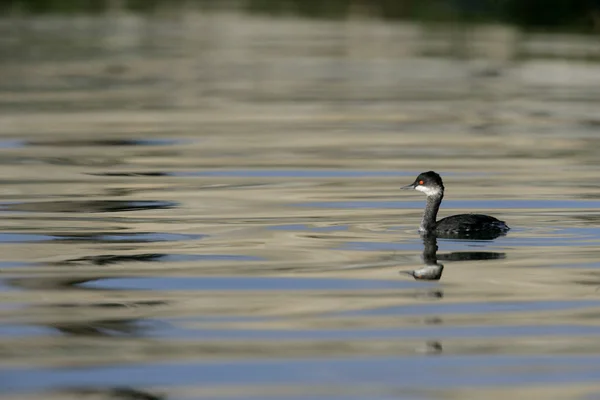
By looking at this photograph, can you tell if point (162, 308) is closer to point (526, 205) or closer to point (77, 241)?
point (77, 241)

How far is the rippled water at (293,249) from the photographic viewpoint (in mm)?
9500

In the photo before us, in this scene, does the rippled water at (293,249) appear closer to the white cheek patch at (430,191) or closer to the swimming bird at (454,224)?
the swimming bird at (454,224)

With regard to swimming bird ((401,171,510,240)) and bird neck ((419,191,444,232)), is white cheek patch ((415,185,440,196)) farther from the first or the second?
bird neck ((419,191,444,232))

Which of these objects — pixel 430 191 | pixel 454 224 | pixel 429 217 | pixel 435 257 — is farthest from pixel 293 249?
pixel 430 191

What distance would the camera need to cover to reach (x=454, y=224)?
1401 cm

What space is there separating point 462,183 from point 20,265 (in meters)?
6.66

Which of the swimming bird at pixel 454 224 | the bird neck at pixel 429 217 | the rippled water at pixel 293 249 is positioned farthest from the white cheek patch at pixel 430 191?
the rippled water at pixel 293 249

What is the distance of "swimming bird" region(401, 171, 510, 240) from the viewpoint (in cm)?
1378

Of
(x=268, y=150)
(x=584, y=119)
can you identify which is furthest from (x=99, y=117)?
(x=584, y=119)

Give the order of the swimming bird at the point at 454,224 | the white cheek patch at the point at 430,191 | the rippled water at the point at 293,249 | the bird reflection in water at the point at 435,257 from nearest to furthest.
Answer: the rippled water at the point at 293,249 < the bird reflection in water at the point at 435,257 < the swimming bird at the point at 454,224 < the white cheek patch at the point at 430,191

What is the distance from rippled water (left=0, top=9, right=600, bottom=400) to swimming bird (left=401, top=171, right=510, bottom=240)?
186 mm

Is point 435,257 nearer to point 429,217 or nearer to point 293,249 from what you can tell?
point 429,217

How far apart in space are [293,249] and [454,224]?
1.47 m

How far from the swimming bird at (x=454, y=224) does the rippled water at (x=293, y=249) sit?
0.19 m
